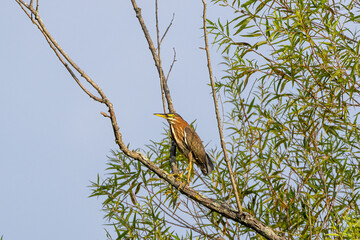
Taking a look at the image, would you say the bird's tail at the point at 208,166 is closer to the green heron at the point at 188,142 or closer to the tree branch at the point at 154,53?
the green heron at the point at 188,142

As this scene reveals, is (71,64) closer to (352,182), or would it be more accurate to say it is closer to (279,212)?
(279,212)

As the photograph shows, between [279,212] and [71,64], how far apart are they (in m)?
2.45

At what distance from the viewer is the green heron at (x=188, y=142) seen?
15.3 feet

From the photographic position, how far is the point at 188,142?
15.7 ft

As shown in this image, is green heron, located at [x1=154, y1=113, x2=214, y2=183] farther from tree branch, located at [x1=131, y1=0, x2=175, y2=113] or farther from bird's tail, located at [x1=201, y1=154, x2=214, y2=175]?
tree branch, located at [x1=131, y1=0, x2=175, y2=113]

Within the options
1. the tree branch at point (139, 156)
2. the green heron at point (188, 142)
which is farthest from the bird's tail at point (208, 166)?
the tree branch at point (139, 156)

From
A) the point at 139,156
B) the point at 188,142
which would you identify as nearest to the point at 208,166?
the point at 188,142

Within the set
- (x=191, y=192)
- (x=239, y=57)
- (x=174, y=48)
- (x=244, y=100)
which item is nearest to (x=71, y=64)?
(x=174, y=48)

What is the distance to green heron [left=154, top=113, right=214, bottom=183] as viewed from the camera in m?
4.67

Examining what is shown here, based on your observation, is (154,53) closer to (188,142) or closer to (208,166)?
(188,142)

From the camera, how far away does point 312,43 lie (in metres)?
4.83

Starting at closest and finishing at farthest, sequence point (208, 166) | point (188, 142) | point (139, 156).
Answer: point (139, 156)
point (188, 142)
point (208, 166)

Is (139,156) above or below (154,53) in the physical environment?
below

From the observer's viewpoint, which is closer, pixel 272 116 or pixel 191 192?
pixel 191 192
